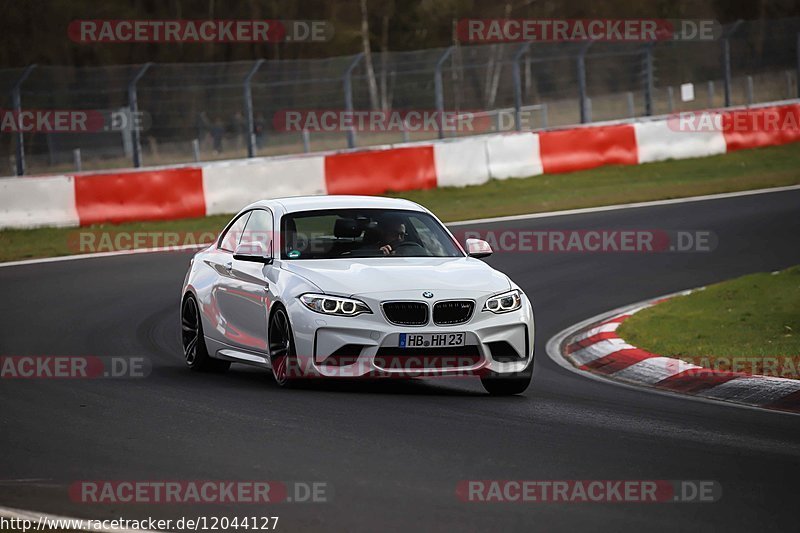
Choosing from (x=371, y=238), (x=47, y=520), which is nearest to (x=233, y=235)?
(x=371, y=238)

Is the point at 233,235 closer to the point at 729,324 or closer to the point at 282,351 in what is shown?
the point at 282,351

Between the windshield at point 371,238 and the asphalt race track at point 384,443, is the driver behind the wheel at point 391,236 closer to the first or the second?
the windshield at point 371,238

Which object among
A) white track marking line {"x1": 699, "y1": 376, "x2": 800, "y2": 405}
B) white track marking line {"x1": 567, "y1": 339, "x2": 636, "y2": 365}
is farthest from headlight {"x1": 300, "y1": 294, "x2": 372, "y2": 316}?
white track marking line {"x1": 567, "y1": 339, "x2": 636, "y2": 365}

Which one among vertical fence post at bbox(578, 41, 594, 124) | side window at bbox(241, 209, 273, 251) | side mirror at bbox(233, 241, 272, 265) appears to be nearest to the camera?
side mirror at bbox(233, 241, 272, 265)

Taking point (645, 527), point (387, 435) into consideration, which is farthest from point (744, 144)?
point (645, 527)

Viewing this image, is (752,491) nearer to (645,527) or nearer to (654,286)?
(645,527)

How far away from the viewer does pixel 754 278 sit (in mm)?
→ 14633

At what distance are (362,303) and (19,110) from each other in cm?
1507

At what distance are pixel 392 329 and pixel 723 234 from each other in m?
10.8

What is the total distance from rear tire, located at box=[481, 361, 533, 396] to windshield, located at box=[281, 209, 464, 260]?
1.09 meters

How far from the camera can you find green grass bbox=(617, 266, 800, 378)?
37.0 ft

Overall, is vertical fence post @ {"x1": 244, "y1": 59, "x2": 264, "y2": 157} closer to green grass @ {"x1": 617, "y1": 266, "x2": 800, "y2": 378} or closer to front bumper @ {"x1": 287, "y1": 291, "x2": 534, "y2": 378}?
green grass @ {"x1": 617, "y1": 266, "x2": 800, "y2": 378}

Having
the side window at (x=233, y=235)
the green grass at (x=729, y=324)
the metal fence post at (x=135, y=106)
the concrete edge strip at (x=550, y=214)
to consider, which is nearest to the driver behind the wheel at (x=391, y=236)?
the side window at (x=233, y=235)

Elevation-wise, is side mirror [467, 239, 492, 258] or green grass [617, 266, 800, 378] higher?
side mirror [467, 239, 492, 258]
